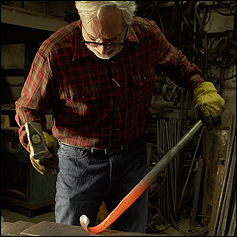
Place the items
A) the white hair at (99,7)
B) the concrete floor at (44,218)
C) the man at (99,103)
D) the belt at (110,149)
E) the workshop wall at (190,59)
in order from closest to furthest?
the white hair at (99,7)
the man at (99,103)
the belt at (110,149)
the concrete floor at (44,218)
the workshop wall at (190,59)

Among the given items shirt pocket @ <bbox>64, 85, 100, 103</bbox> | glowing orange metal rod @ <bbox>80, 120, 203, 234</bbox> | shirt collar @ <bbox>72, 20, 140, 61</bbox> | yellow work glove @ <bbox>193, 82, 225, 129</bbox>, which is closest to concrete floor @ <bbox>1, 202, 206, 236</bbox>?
yellow work glove @ <bbox>193, 82, 225, 129</bbox>

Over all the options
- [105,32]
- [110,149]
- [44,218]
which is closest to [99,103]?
[110,149]

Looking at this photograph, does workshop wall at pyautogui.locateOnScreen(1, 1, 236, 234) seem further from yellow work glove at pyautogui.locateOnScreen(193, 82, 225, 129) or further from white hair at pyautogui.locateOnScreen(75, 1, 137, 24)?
white hair at pyautogui.locateOnScreen(75, 1, 137, 24)

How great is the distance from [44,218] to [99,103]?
229 centimetres

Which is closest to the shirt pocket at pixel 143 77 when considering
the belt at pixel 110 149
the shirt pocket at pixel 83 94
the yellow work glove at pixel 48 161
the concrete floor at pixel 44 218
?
the shirt pocket at pixel 83 94

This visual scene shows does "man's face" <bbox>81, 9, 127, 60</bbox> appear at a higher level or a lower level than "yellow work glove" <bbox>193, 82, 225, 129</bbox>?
higher

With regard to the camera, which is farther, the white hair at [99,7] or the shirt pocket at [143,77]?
the shirt pocket at [143,77]

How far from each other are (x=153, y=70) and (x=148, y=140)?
2186 millimetres

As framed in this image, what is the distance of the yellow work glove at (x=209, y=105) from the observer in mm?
1602

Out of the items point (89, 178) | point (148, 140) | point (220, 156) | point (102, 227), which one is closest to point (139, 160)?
point (89, 178)

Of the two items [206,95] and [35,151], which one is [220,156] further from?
[35,151]

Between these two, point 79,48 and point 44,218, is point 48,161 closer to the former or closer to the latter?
point 79,48

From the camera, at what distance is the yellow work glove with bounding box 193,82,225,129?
1602 millimetres

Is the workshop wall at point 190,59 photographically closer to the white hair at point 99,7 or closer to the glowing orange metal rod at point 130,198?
the glowing orange metal rod at point 130,198
